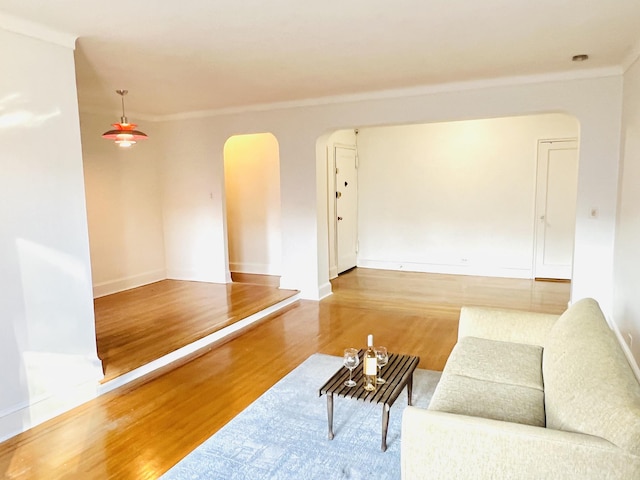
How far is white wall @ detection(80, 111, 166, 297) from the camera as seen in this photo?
556cm

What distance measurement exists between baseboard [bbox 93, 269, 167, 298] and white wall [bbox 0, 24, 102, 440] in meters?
2.75

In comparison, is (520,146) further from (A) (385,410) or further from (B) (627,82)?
(A) (385,410)

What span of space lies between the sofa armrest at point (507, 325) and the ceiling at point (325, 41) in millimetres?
1903

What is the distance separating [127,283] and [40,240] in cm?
339

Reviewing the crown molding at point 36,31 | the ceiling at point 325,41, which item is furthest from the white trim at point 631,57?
the crown molding at point 36,31

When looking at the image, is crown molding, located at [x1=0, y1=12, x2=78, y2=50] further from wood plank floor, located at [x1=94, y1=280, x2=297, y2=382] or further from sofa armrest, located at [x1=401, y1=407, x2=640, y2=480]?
sofa armrest, located at [x1=401, y1=407, x2=640, y2=480]

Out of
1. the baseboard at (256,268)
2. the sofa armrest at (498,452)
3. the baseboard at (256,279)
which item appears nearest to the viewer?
the sofa armrest at (498,452)

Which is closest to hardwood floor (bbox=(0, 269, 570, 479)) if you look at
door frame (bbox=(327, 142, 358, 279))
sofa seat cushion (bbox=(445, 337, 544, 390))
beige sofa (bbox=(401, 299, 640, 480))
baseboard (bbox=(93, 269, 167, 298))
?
door frame (bbox=(327, 142, 358, 279))

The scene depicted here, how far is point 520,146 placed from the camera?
668cm

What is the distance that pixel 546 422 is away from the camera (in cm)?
181

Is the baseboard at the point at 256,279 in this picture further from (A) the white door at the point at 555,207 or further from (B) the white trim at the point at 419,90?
(A) the white door at the point at 555,207

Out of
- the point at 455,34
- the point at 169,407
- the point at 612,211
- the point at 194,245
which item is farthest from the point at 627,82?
the point at 194,245

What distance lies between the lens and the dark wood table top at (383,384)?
2.29 m

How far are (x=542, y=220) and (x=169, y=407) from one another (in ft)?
19.3
